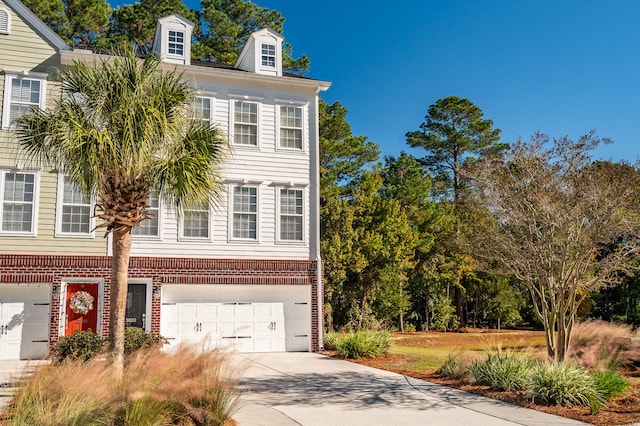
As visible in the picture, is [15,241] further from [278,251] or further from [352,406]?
[352,406]

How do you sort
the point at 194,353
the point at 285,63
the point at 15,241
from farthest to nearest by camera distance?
the point at 285,63
the point at 15,241
the point at 194,353

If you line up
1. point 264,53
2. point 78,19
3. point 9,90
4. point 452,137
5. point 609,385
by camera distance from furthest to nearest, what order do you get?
point 452,137, point 78,19, point 264,53, point 9,90, point 609,385

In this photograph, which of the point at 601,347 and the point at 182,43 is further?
the point at 182,43

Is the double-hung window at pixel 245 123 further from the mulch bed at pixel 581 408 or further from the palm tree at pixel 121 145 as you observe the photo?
the mulch bed at pixel 581 408

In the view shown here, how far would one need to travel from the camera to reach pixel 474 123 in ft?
123

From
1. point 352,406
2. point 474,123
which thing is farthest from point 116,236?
point 474,123

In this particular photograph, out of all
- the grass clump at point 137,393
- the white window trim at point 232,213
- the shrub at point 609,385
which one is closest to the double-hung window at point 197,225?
the white window trim at point 232,213

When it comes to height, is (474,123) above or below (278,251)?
above

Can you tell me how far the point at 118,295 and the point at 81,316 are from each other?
7861 millimetres

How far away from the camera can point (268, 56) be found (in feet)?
64.1

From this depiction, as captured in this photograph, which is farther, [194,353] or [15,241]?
[15,241]

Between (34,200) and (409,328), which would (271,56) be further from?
(409,328)

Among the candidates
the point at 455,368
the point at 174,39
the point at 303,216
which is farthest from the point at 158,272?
the point at 455,368

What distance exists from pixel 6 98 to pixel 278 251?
30.2 ft
